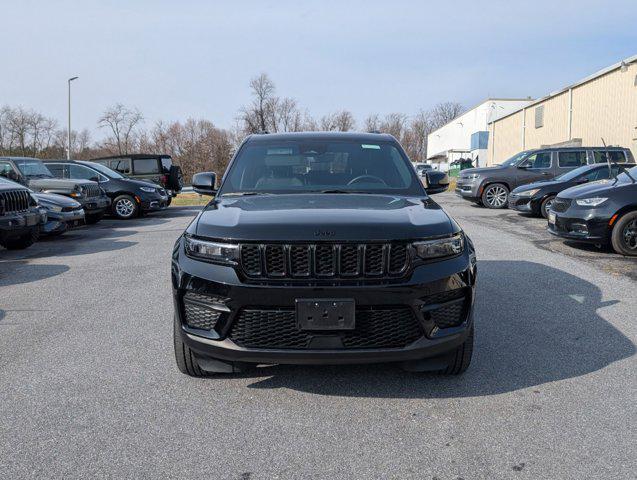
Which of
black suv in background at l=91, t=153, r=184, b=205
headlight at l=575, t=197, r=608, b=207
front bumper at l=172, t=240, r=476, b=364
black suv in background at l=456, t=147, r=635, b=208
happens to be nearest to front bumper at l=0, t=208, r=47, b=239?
front bumper at l=172, t=240, r=476, b=364

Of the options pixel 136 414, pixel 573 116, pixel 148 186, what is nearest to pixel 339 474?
pixel 136 414

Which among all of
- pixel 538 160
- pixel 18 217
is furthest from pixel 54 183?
pixel 538 160

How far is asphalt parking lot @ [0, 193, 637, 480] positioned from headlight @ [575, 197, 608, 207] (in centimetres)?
350

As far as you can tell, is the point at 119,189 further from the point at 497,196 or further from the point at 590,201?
the point at 590,201

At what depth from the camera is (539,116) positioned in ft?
117

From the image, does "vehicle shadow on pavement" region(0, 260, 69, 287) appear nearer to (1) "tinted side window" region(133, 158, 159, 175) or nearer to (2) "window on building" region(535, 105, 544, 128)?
(1) "tinted side window" region(133, 158, 159, 175)

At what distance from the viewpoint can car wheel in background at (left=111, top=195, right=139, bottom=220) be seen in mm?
17094

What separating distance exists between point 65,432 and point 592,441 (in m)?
2.66

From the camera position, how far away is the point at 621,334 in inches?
186

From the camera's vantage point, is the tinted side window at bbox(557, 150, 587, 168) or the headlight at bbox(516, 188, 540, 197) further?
the tinted side window at bbox(557, 150, 587, 168)

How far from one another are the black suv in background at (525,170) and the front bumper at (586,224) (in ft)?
28.2

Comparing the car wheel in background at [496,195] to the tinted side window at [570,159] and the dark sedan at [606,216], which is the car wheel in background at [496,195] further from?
the dark sedan at [606,216]

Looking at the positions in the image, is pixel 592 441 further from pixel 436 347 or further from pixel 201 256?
pixel 201 256

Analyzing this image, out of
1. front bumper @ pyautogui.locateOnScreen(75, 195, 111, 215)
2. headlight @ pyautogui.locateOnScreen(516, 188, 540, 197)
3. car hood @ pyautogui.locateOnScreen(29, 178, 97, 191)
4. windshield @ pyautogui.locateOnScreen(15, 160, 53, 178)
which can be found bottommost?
front bumper @ pyautogui.locateOnScreen(75, 195, 111, 215)
